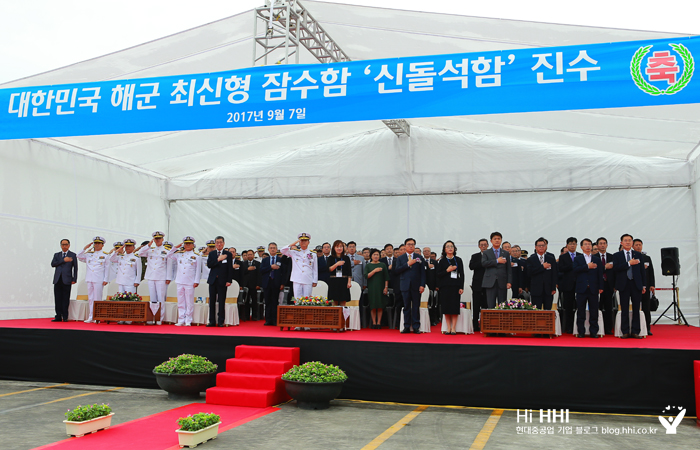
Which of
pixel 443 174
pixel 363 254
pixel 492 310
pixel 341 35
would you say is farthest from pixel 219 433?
pixel 443 174

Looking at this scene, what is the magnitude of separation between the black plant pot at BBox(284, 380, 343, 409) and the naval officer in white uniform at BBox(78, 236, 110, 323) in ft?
17.0

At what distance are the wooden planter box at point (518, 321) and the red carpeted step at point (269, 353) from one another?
7.59ft

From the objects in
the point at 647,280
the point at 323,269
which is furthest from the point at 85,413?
the point at 647,280

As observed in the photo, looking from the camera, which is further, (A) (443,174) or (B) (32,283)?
(A) (443,174)

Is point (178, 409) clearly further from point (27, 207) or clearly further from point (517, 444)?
point (27, 207)

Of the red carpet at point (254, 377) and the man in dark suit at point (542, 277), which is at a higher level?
the man in dark suit at point (542, 277)

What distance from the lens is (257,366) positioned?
19.3 ft

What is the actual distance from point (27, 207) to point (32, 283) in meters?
1.34

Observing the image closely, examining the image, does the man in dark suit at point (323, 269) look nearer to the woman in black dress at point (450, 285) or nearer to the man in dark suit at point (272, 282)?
the man in dark suit at point (272, 282)

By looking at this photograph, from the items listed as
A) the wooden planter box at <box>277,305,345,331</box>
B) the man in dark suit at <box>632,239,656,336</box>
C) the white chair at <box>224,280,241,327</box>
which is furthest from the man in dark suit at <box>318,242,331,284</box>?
the man in dark suit at <box>632,239,656,336</box>

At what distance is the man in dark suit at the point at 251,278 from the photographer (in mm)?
9570

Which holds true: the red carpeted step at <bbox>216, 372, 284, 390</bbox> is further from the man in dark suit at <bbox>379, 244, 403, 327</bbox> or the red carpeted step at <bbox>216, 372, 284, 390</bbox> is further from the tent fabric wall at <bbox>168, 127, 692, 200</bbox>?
the tent fabric wall at <bbox>168, 127, 692, 200</bbox>

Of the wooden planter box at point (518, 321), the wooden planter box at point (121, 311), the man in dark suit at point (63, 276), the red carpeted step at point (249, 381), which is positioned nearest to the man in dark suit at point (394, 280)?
the wooden planter box at point (518, 321)

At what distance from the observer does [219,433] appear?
4.45 meters
